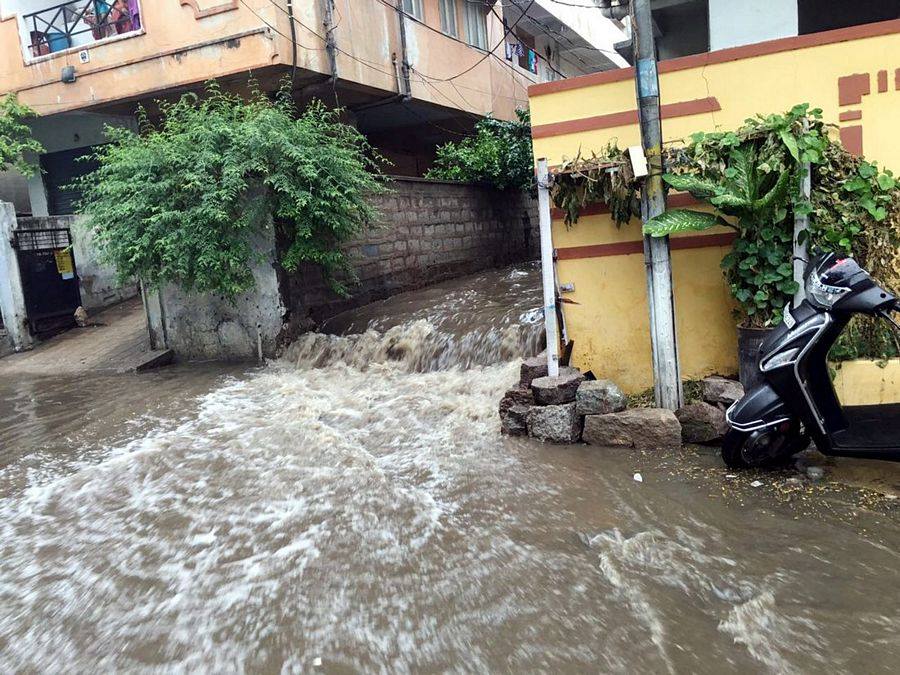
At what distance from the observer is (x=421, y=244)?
12.8 meters

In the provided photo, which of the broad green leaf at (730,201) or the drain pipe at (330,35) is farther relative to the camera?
the drain pipe at (330,35)

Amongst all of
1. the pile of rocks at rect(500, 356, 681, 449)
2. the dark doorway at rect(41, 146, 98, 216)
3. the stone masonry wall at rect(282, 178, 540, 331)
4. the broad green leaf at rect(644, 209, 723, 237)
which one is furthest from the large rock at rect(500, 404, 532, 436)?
the dark doorway at rect(41, 146, 98, 216)

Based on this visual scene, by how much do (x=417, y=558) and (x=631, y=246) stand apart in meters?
3.25

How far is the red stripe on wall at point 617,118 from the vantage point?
17.5 feet

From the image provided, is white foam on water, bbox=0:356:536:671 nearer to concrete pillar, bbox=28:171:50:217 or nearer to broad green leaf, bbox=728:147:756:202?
broad green leaf, bbox=728:147:756:202

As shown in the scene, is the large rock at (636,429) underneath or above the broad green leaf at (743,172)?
underneath

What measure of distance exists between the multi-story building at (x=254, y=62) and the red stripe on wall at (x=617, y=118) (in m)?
6.19

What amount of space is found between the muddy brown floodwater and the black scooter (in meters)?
0.37

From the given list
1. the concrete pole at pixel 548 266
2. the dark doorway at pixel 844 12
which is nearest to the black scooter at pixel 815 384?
the concrete pole at pixel 548 266

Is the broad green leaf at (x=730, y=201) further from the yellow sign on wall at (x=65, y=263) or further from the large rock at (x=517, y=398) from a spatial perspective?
the yellow sign on wall at (x=65, y=263)

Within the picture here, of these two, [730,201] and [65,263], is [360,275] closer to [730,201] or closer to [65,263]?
[65,263]

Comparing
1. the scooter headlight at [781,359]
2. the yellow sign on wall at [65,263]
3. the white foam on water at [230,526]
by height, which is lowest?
the white foam on water at [230,526]

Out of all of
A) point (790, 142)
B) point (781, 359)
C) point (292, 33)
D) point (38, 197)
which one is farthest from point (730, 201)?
point (38, 197)

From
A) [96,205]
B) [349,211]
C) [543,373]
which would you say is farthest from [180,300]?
[543,373]
